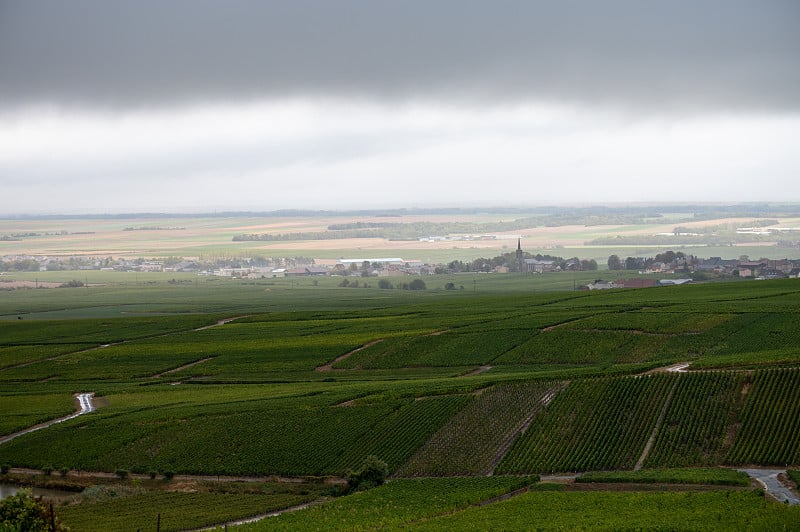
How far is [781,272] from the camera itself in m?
153

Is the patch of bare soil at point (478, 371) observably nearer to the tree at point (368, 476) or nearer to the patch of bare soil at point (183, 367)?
the tree at point (368, 476)

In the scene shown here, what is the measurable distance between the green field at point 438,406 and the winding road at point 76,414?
2.03ft

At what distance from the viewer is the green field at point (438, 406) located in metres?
41.2

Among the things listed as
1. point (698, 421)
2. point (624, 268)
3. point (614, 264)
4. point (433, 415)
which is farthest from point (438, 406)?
point (614, 264)

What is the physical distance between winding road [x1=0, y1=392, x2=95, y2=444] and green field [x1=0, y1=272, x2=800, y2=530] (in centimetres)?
62

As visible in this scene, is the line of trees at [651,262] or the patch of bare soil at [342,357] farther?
the line of trees at [651,262]

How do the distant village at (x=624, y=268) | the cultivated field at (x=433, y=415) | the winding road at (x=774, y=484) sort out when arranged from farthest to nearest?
the distant village at (x=624, y=268), the cultivated field at (x=433, y=415), the winding road at (x=774, y=484)

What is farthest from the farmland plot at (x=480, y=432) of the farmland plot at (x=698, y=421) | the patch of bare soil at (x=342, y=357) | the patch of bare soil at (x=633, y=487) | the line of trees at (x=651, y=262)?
the line of trees at (x=651, y=262)

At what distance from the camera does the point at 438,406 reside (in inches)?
2192

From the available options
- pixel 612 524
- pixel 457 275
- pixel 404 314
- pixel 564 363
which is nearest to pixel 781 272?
pixel 457 275

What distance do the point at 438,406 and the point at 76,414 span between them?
74.3 ft

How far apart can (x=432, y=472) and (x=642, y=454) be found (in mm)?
9626

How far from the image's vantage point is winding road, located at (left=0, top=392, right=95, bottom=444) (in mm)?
57750

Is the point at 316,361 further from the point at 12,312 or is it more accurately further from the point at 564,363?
the point at 12,312
